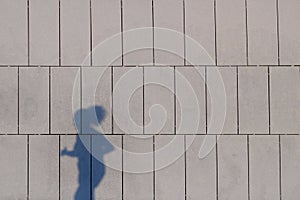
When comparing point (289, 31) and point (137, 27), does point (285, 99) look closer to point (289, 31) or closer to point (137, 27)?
point (289, 31)

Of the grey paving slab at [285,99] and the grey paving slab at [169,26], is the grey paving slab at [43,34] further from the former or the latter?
the grey paving slab at [285,99]

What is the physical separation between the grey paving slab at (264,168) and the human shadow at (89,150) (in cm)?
115

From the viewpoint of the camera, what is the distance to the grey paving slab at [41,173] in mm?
3674

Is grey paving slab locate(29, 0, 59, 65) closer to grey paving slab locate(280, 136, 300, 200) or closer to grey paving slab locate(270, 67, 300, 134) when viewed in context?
grey paving slab locate(270, 67, 300, 134)

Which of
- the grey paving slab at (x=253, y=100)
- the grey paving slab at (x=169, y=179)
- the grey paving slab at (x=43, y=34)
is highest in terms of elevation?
the grey paving slab at (x=43, y=34)

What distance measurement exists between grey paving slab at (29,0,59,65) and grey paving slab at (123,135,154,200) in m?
0.91

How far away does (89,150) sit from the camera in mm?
3695

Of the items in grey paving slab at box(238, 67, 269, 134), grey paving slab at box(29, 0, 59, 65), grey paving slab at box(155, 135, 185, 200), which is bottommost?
grey paving slab at box(155, 135, 185, 200)

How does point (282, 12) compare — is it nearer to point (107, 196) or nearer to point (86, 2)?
point (86, 2)

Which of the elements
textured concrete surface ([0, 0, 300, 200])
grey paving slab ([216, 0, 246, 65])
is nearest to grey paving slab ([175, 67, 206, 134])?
textured concrete surface ([0, 0, 300, 200])

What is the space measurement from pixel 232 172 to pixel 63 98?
58.7 inches

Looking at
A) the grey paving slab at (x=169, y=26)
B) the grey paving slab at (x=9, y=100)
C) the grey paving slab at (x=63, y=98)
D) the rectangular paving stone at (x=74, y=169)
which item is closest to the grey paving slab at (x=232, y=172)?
the grey paving slab at (x=169, y=26)

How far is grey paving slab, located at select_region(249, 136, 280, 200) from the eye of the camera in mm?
3701

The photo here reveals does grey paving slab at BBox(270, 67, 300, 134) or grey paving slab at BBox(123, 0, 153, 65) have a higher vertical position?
grey paving slab at BBox(123, 0, 153, 65)
